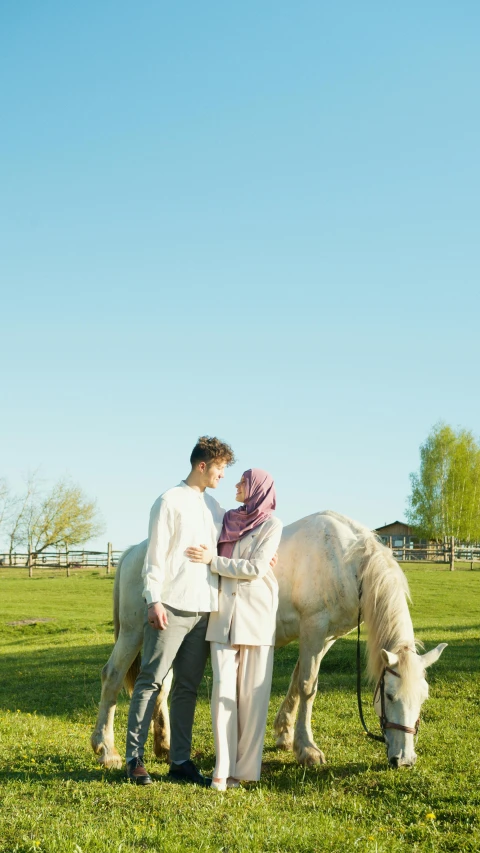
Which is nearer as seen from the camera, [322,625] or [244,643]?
[244,643]

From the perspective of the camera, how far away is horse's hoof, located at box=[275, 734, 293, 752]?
21.3 ft

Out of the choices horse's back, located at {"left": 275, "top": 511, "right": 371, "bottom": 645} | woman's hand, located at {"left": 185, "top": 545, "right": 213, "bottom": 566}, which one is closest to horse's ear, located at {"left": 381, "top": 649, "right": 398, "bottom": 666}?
horse's back, located at {"left": 275, "top": 511, "right": 371, "bottom": 645}

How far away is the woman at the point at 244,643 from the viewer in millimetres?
5125

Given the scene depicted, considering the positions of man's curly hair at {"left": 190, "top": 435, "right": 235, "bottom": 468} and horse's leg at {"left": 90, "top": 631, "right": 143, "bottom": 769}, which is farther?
horse's leg at {"left": 90, "top": 631, "right": 143, "bottom": 769}

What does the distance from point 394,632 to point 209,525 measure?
5.36 feet

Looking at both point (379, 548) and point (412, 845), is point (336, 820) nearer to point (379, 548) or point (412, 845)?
point (412, 845)

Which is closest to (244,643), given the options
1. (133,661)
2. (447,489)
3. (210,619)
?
(210,619)

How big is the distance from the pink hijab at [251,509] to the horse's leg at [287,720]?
177 centimetres

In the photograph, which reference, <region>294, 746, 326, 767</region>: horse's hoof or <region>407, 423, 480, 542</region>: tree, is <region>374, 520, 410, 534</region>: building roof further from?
<region>294, 746, 326, 767</region>: horse's hoof

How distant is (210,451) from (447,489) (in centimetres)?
5531

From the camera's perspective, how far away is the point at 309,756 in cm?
581

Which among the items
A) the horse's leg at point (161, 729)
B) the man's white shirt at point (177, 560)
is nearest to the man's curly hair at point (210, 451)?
the man's white shirt at point (177, 560)

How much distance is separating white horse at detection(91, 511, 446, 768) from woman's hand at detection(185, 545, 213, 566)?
118 cm

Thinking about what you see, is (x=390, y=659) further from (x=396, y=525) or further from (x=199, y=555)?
(x=396, y=525)
